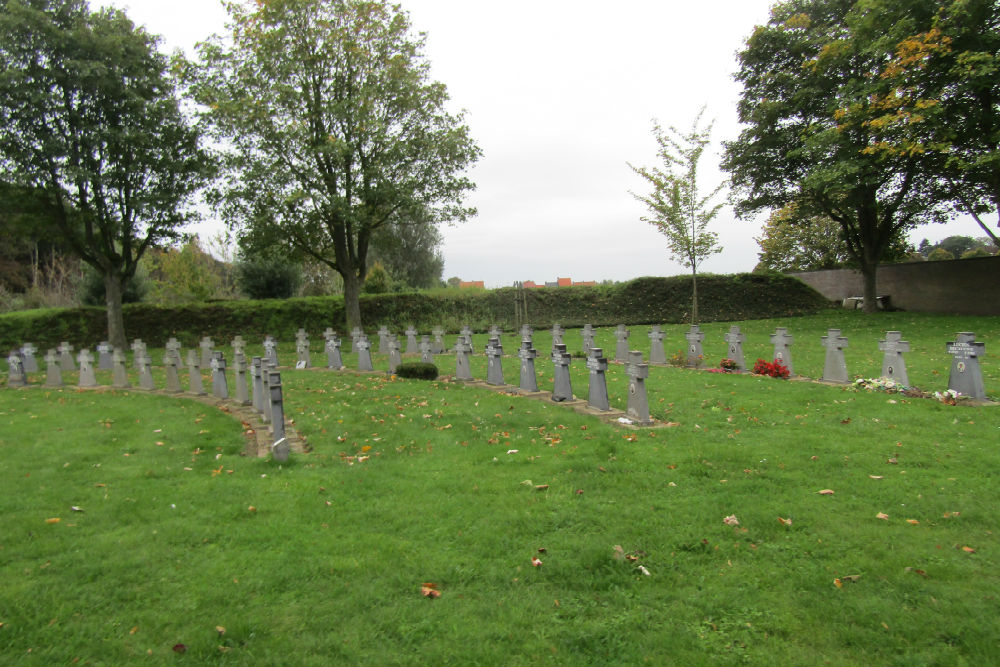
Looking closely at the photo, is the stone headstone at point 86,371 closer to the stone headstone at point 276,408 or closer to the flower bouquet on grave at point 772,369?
the stone headstone at point 276,408

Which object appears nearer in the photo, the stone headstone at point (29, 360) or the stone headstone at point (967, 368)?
the stone headstone at point (967, 368)

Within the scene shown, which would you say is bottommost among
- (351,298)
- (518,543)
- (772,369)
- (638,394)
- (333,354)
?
(518,543)

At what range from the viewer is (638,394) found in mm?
7129

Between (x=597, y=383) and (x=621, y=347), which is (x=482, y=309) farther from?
(x=597, y=383)

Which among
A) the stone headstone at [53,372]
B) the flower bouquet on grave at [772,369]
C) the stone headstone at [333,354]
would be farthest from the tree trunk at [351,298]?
the flower bouquet on grave at [772,369]

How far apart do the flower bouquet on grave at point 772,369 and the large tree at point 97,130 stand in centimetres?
1719

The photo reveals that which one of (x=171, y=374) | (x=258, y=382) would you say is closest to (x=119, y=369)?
(x=171, y=374)

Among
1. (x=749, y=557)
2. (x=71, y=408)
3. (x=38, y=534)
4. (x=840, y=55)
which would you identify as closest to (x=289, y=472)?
(x=38, y=534)

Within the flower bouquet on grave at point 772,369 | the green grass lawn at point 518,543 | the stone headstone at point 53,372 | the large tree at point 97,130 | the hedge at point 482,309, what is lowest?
the green grass lawn at point 518,543

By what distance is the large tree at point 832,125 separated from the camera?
691 inches

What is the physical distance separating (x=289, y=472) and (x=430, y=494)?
158cm

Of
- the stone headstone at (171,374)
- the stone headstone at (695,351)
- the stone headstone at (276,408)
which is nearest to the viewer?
the stone headstone at (276,408)

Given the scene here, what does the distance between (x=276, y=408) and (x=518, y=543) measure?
3538 millimetres

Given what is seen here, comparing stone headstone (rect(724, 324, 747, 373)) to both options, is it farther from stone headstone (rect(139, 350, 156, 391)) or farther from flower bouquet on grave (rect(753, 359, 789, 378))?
stone headstone (rect(139, 350, 156, 391))
